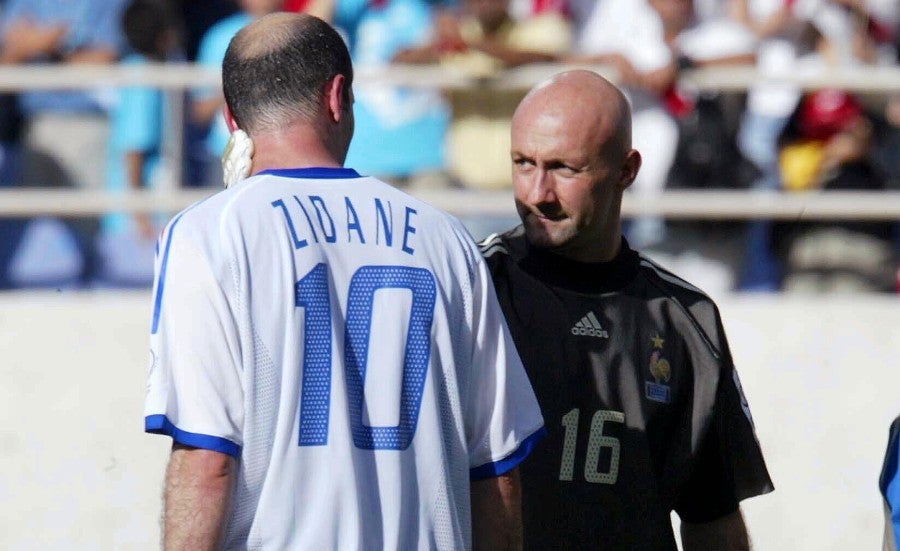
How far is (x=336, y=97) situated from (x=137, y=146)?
164 inches

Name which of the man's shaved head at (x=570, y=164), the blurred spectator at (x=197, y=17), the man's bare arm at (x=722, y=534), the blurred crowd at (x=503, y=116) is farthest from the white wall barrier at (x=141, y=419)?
the man's shaved head at (x=570, y=164)

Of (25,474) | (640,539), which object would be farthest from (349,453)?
(25,474)

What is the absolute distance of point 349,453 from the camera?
2801 millimetres

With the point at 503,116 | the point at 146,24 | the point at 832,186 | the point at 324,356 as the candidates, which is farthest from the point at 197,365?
the point at 146,24

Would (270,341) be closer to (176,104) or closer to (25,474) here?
(25,474)

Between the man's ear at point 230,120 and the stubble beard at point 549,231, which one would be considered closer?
the man's ear at point 230,120

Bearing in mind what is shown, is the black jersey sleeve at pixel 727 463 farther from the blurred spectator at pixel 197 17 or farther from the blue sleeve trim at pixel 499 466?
the blurred spectator at pixel 197 17

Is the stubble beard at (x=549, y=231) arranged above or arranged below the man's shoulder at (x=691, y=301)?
above

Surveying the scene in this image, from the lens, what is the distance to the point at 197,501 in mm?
2682

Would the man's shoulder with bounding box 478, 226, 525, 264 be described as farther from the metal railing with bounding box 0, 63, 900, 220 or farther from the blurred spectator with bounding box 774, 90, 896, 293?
the blurred spectator with bounding box 774, 90, 896, 293

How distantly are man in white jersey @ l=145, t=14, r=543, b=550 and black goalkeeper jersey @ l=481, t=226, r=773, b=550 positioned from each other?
55 cm

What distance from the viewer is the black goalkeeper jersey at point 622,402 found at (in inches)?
144

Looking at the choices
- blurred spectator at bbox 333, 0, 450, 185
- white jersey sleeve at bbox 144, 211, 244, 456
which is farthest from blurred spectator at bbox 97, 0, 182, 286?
white jersey sleeve at bbox 144, 211, 244, 456

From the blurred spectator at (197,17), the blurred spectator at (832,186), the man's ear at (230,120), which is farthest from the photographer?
the blurred spectator at (197,17)
